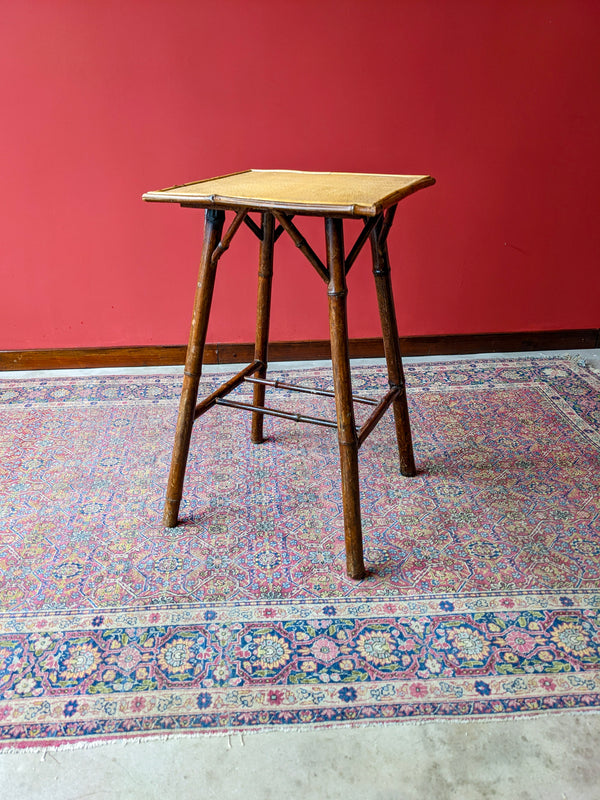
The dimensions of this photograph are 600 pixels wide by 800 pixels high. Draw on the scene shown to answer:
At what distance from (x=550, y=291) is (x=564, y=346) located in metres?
0.31

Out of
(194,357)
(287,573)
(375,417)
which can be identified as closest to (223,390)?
(194,357)

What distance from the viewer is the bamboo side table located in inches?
66.9

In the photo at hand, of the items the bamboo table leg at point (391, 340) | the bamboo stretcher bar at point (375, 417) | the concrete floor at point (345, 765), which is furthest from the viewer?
the bamboo table leg at point (391, 340)

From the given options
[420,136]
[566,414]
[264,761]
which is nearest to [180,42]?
[420,136]

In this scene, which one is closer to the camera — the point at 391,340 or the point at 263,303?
the point at 391,340

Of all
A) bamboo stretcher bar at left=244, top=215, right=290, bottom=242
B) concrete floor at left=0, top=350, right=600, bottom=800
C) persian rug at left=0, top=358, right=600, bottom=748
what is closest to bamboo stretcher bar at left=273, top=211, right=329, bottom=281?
bamboo stretcher bar at left=244, top=215, right=290, bottom=242

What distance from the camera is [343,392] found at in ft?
5.95

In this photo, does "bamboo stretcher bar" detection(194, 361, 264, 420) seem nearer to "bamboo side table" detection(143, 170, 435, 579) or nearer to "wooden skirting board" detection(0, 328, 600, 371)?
"bamboo side table" detection(143, 170, 435, 579)

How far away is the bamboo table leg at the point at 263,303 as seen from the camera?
7.38 feet

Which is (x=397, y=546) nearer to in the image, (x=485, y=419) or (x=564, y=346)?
(x=485, y=419)

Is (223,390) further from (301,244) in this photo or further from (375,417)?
(301,244)

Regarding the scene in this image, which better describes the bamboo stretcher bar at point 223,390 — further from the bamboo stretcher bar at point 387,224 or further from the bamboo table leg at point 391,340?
the bamboo stretcher bar at point 387,224

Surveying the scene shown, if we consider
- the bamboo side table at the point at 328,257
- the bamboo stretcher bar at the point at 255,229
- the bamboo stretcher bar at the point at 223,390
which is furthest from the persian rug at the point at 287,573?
the bamboo stretcher bar at the point at 255,229

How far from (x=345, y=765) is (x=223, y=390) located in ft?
4.03
